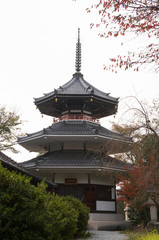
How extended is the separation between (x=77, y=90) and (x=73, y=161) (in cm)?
586

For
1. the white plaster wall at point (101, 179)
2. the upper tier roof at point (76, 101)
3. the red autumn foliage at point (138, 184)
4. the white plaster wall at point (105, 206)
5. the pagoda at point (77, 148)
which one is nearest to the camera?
the red autumn foliage at point (138, 184)

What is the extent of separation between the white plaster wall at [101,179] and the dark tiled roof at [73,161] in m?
1.27

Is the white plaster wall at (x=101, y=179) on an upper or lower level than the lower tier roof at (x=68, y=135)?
lower

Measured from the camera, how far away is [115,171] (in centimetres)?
1866

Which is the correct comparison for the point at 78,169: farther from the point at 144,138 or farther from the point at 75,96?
the point at 144,138

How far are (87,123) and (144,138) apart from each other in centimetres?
1173

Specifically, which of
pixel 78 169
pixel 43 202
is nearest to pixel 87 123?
pixel 78 169

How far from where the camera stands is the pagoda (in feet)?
59.9

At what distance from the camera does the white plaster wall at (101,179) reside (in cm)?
1902

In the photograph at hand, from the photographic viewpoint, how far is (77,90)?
835 inches

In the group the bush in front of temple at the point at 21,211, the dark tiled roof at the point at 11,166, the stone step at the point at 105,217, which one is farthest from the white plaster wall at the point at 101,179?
the bush in front of temple at the point at 21,211

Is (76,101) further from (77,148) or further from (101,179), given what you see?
(101,179)

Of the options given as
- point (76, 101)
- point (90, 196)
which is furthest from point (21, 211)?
point (76, 101)

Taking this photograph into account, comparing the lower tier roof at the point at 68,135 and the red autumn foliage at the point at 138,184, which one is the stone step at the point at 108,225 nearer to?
the red autumn foliage at the point at 138,184
